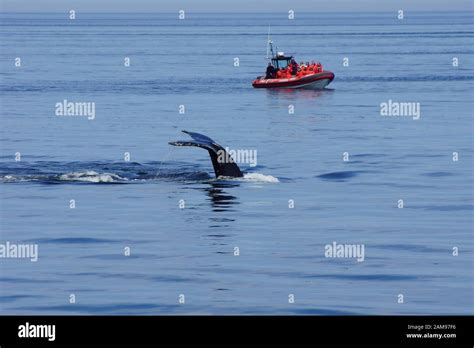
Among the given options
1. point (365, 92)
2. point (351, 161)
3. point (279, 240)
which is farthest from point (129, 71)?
point (279, 240)

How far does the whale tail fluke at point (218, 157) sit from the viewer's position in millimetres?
30562

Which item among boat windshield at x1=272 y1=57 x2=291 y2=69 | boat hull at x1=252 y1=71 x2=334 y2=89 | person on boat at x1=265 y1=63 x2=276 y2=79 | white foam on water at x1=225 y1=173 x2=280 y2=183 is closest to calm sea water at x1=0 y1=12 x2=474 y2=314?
white foam on water at x1=225 y1=173 x2=280 y2=183

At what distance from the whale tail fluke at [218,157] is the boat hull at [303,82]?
150ft

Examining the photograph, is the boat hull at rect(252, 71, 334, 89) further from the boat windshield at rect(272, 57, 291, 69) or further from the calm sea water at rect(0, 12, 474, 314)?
the calm sea water at rect(0, 12, 474, 314)

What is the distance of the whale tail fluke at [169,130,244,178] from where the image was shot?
1203 inches

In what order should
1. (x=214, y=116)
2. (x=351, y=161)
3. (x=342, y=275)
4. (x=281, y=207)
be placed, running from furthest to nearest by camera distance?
(x=214, y=116) → (x=351, y=161) → (x=281, y=207) → (x=342, y=275)

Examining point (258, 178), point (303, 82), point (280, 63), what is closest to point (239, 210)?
point (258, 178)

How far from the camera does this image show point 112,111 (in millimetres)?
61219

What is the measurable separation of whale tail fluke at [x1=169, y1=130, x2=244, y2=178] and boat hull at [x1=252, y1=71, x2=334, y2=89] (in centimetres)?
4568

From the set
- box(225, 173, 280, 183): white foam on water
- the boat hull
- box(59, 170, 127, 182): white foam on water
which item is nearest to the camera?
box(225, 173, 280, 183): white foam on water

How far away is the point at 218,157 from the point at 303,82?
47.8m

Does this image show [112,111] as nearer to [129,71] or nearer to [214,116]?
[214,116]

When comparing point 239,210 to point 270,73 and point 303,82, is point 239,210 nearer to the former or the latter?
point 303,82

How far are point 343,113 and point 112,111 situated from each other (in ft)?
37.5
